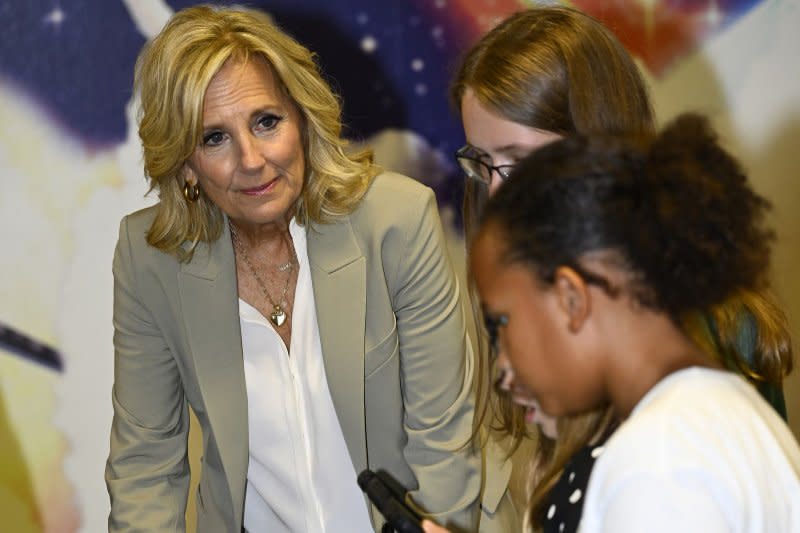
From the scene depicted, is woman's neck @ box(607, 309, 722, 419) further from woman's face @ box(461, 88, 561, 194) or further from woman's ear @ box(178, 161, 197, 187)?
woman's ear @ box(178, 161, 197, 187)

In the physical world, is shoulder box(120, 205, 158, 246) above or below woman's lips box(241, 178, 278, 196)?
below

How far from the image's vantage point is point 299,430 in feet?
6.49

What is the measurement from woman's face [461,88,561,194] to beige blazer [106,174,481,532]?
0.35 m

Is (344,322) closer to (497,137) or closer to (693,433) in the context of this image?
(497,137)

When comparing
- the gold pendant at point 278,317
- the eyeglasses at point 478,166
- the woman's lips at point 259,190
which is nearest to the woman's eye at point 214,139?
the woman's lips at point 259,190

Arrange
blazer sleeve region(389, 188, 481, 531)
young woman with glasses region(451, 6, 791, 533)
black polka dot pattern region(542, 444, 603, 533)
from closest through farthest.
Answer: black polka dot pattern region(542, 444, 603, 533) → young woman with glasses region(451, 6, 791, 533) → blazer sleeve region(389, 188, 481, 531)

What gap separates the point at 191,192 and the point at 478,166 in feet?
1.98

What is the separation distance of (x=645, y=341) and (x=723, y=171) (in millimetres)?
190

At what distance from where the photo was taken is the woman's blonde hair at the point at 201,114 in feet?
6.27

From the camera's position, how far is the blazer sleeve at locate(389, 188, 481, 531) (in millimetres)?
1979

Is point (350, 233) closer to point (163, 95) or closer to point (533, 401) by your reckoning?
point (163, 95)

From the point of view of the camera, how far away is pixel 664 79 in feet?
10.1

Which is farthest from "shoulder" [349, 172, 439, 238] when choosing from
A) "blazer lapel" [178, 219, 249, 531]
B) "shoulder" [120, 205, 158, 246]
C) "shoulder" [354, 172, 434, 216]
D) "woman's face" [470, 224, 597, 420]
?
"woman's face" [470, 224, 597, 420]

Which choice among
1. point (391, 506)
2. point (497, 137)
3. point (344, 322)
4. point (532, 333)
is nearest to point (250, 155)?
point (344, 322)
